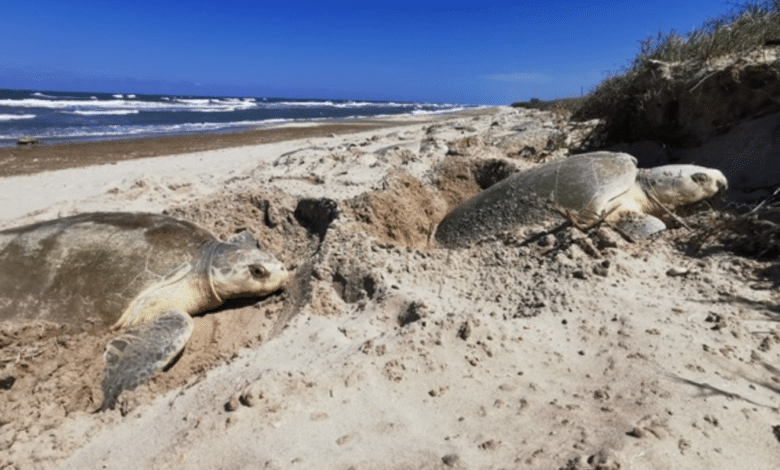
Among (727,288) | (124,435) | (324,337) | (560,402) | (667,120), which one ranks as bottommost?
(124,435)

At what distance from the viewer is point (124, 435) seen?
1.92 m

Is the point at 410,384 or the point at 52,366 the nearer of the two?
the point at 410,384

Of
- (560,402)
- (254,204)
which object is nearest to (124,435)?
(560,402)

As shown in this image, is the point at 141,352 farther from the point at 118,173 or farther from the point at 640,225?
the point at 118,173

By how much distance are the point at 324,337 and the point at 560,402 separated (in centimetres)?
116

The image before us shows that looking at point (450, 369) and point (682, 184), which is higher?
point (682, 184)

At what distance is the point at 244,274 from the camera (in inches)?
118

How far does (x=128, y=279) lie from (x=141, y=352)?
1.93 ft

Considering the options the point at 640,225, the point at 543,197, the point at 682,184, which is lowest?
the point at 640,225

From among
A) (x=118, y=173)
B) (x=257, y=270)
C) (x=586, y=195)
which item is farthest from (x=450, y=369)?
(x=118, y=173)

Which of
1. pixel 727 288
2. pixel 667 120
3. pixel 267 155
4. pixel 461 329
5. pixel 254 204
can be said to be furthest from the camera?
pixel 267 155

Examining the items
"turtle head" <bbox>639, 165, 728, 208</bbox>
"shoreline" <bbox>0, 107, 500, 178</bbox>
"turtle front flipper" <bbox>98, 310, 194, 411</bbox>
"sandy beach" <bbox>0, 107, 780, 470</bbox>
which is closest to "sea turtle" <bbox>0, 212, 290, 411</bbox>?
"turtle front flipper" <bbox>98, 310, 194, 411</bbox>

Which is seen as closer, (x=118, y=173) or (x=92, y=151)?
(x=118, y=173)

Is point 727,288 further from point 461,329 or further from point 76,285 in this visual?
point 76,285
